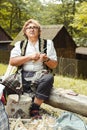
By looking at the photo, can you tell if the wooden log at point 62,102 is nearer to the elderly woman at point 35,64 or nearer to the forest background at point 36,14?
the elderly woman at point 35,64

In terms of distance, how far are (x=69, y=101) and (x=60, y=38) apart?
2520cm

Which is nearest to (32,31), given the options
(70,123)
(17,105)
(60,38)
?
(17,105)

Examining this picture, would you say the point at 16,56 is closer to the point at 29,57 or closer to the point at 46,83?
the point at 29,57

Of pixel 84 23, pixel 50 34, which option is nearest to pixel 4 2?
pixel 50 34

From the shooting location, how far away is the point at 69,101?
16.9ft

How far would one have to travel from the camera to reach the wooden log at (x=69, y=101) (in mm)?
5000

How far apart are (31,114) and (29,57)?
0.89 m

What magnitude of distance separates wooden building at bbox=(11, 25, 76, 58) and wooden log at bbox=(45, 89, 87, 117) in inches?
942

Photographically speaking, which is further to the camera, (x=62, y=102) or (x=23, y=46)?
(x=23, y=46)

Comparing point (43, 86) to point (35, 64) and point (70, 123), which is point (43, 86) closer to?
point (35, 64)

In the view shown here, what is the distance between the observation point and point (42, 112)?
223 inches

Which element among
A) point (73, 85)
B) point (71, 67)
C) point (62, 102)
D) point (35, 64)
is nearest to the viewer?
point (62, 102)

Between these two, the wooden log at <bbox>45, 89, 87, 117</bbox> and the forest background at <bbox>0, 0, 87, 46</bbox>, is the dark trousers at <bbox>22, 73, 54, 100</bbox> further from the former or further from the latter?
the forest background at <bbox>0, 0, 87, 46</bbox>

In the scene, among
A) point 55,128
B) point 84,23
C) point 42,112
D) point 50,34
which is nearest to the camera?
point 55,128
